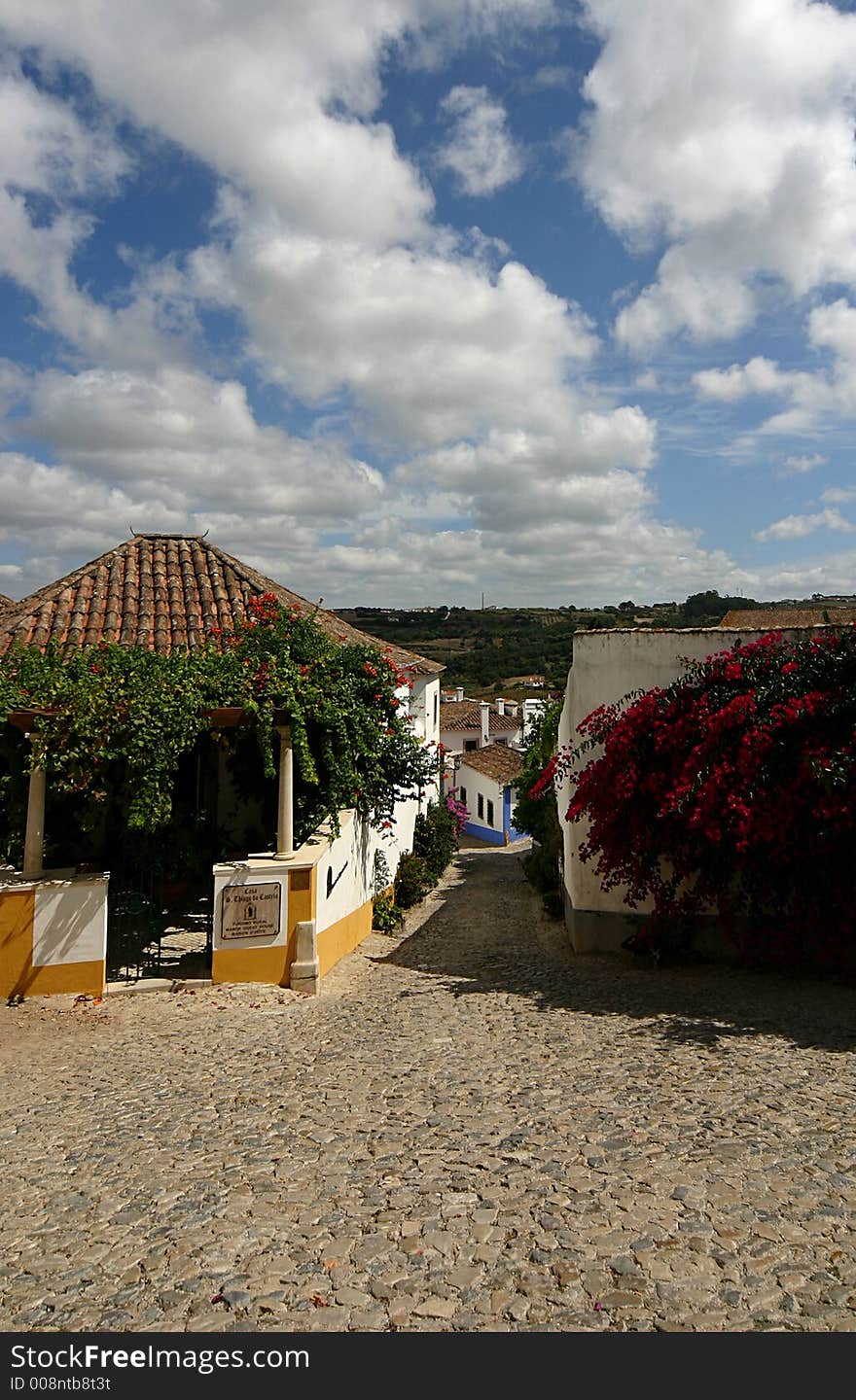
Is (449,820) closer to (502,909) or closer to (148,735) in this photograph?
(502,909)

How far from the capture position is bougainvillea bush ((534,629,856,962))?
7.86m

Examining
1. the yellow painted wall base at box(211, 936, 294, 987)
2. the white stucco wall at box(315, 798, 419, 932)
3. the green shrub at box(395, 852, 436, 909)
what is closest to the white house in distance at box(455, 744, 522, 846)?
the green shrub at box(395, 852, 436, 909)

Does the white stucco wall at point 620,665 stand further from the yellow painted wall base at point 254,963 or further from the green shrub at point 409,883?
the green shrub at point 409,883

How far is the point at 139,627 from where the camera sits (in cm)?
1436

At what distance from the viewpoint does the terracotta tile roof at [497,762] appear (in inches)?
1412

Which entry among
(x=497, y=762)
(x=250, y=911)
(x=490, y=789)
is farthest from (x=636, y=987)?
(x=497, y=762)

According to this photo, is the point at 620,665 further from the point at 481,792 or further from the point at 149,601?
the point at 481,792

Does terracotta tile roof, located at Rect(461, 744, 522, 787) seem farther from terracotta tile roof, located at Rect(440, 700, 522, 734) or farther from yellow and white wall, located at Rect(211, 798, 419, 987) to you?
yellow and white wall, located at Rect(211, 798, 419, 987)

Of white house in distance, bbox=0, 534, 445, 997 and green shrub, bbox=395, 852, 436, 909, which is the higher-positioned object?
white house in distance, bbox=0, 534, 445, 997

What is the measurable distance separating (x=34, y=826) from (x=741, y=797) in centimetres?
723

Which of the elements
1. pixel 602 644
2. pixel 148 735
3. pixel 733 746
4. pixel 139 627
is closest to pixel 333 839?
pixel 148 735

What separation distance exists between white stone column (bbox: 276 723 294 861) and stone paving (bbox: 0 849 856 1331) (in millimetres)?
1689

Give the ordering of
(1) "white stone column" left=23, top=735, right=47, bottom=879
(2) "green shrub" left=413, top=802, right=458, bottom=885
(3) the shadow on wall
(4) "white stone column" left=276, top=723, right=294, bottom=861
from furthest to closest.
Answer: (2) "green shrub" left=413, top=802, right=458, bottom=885 < (4) "white stone column" left=276, top=723, right=294, bottom=861 < (1) "white stone column" left=23, top=735, right=47, bottom=879 < (3) the shadow on wall

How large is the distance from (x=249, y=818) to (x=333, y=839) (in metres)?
3.09
